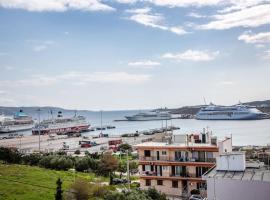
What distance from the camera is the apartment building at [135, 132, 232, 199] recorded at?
2909 centimetres

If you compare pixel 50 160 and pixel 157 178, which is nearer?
pixel 157 178

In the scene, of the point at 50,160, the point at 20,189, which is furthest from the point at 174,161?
the point at 50,160

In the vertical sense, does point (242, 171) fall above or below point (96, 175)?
above

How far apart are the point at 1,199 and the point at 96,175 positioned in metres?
13.0

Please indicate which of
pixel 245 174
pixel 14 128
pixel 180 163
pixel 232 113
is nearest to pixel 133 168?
pixel 180 163

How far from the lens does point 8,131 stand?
5349 inches

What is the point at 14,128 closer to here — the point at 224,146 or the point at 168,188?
the point at 168,188

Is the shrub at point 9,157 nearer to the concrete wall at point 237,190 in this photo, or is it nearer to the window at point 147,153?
the window at point 147,153

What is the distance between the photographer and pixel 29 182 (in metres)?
31.5

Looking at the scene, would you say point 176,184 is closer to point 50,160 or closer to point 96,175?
point 96,175

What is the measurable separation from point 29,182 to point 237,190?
18081mm

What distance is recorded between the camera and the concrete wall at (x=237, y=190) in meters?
18.6

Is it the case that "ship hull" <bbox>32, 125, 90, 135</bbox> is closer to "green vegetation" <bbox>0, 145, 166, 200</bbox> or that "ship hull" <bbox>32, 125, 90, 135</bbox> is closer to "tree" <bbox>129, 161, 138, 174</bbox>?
"green vegetation" <bbox>0, 145, 166, 200</bbox>

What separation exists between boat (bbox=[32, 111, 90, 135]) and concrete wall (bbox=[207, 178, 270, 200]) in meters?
110
